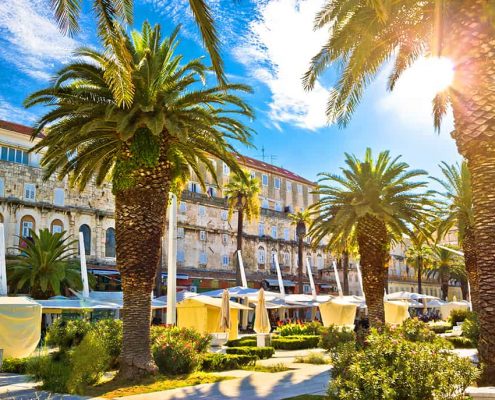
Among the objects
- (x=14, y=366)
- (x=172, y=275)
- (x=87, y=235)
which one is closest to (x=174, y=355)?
(x=172, y=275)

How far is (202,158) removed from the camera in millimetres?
17141

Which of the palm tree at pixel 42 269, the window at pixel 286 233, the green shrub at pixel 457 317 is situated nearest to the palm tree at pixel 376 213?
the green shrub at pixel 457 317

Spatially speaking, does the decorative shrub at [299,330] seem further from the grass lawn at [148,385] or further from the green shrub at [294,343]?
the grass lawn at [148,385]

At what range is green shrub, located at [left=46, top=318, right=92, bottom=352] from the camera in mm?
17241

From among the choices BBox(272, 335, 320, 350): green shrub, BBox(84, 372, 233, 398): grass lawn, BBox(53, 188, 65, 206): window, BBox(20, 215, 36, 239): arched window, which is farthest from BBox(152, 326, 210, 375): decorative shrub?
BBox(53, 188, 65, 206): window

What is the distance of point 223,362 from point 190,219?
38457mm

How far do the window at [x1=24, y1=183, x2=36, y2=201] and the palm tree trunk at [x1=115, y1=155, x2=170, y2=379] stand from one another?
31855 mm

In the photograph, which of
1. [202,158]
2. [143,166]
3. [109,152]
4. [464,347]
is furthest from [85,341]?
[464,347]

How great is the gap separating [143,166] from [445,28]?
7.96m

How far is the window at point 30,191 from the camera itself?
43031 millimetres

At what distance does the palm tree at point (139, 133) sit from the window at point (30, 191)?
2952 cm

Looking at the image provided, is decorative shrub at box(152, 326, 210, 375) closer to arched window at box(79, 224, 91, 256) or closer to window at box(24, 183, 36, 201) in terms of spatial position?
window at box(24, 183, 36, 201)

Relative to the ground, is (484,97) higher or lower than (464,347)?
higher

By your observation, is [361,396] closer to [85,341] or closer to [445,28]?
[445,28]
